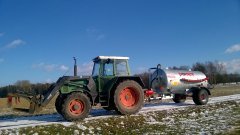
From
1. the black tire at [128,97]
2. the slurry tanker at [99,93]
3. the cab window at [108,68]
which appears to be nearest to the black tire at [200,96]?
the slurry tanker at [99,93]

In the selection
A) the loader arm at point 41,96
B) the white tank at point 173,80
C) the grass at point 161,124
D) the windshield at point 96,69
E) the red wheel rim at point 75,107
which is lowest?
the grass at point 161,124

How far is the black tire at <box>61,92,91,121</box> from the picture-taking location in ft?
42.8

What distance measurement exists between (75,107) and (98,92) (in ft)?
5.20

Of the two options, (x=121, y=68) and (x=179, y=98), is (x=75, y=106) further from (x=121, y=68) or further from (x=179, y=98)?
(x=179, y=98)

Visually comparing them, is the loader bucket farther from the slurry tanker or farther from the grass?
the grass

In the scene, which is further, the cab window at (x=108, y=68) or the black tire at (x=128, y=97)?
the cab window at (x=108, y=68)

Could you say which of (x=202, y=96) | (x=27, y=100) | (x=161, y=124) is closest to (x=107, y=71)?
(x=161, y=124)

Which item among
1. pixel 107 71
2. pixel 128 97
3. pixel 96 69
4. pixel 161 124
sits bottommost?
pixel 161 124

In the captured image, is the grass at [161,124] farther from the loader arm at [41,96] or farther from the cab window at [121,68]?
the cab window at [121,68]

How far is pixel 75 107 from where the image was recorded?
1330 centimetres

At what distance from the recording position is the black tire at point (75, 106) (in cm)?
1305

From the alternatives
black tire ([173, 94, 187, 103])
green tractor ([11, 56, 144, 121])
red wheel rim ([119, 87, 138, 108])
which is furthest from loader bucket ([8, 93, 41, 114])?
→ black tire ([173, 94, 187, 103])

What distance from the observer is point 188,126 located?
1281cm

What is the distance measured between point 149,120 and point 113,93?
1969mm
